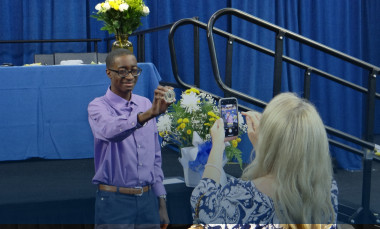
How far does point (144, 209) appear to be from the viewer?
198 centimetres

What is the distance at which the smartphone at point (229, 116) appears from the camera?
1.83 meters

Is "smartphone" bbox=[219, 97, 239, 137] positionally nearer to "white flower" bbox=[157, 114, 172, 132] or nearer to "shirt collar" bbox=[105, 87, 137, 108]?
"shirt collar" bbox=[105, 87, 137, 108]

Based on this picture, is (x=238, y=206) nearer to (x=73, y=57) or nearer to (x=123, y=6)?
(x=123, y=6)

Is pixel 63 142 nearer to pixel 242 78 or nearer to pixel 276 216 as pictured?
pixel 276 216

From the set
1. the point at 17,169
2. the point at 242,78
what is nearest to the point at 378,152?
the point at 17,169

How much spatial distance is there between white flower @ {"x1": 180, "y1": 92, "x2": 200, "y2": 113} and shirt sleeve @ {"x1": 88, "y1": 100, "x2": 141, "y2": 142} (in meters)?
0.60

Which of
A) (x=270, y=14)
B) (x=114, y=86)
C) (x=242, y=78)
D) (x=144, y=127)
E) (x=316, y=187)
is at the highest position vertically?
(x=270, y=14)

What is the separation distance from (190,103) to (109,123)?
2.34 feet

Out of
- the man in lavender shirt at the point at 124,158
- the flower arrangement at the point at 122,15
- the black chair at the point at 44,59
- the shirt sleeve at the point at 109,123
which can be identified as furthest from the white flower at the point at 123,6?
the shirt sleeve at the point at 109,123

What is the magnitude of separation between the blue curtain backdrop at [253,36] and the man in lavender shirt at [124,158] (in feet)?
11.5

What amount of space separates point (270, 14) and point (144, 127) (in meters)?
4.08

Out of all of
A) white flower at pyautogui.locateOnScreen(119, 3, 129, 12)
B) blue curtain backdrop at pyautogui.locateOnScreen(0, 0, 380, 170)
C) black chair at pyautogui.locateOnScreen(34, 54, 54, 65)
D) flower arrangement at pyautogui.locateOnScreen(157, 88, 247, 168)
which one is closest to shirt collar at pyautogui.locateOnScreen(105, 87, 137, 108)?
flower arrangement at pyautogui.locateOnScreen(157, 88, 247, 168)

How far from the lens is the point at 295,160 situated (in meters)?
1.28

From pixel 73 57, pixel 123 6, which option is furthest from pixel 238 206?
pixel 73 57
